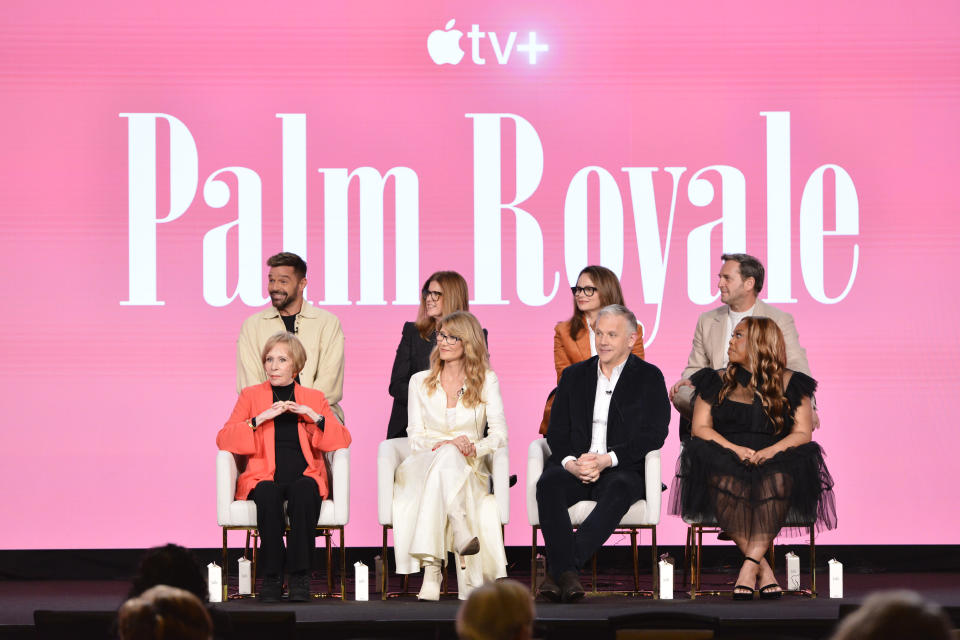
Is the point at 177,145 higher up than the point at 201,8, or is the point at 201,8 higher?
the point at 201,8

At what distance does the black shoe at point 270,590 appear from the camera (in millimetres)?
5277

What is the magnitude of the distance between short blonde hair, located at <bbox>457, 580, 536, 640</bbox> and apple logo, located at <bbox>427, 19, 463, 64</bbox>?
4837 millimetres

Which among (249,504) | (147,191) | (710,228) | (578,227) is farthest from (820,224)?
(147,191)

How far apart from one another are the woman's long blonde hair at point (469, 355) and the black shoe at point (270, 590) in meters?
1.05

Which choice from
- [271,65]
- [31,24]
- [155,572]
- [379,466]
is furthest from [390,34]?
[155,572]

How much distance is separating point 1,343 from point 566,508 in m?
3.20

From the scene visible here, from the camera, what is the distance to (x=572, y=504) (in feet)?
17.8

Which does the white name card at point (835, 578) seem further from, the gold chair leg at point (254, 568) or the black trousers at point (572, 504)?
the gold chair leg at point (254, 568)

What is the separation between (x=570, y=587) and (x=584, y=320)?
1399 millimetres

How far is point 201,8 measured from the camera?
6723mm

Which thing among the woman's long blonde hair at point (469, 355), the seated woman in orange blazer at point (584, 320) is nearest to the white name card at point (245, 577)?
the woman's long blonde hair at point (469, 355)

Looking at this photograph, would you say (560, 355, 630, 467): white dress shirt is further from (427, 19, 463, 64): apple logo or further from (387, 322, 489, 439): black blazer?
(427, 19, 463, 64): apple logo

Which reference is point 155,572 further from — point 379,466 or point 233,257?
point 233,257

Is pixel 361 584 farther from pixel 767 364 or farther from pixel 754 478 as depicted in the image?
pixel 767 364
